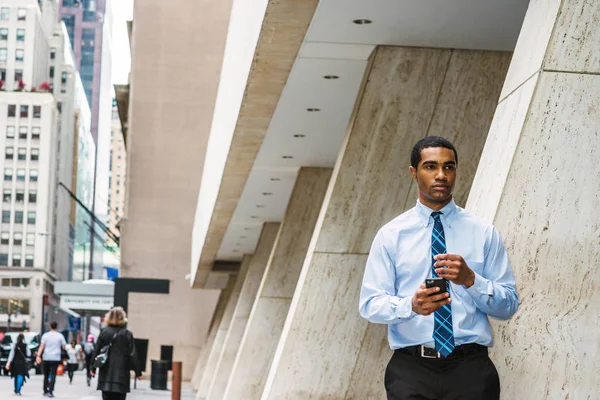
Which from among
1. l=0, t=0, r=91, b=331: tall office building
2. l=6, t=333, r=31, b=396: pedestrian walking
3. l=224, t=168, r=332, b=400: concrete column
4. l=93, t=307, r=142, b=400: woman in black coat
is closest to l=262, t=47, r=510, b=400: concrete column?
l=93, t=307, r=142, b=400: woman in black coat

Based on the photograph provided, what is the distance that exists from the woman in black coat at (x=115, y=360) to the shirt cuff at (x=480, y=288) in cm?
846

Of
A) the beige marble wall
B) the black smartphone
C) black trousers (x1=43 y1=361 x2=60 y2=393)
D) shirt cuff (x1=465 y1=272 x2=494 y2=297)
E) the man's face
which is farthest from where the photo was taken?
the beige marble wall

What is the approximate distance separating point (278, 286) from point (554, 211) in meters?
15.4

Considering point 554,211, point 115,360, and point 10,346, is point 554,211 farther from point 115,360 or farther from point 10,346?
point 10,346

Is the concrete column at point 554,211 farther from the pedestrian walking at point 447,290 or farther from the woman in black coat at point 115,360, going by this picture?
the woman in black coat at point 115,360

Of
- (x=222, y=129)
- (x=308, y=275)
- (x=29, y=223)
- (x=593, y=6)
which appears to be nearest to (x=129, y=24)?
(x=222, y=129)

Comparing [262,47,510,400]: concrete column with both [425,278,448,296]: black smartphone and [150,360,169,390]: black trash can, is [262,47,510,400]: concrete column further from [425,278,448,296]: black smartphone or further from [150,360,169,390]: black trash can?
[150,360,169,390]: black trash can

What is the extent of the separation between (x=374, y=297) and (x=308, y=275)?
7.93 m

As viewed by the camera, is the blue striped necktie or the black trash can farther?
the black trash can

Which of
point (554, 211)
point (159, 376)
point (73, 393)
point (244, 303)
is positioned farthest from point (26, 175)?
point (554, 211)

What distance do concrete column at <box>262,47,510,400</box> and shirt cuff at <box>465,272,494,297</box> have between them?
7565 mm

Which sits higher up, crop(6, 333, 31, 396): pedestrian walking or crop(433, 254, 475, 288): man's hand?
crop(433, 254, 475, 288): man's hand

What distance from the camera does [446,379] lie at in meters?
4.49

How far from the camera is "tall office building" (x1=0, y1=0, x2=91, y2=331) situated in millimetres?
139875
